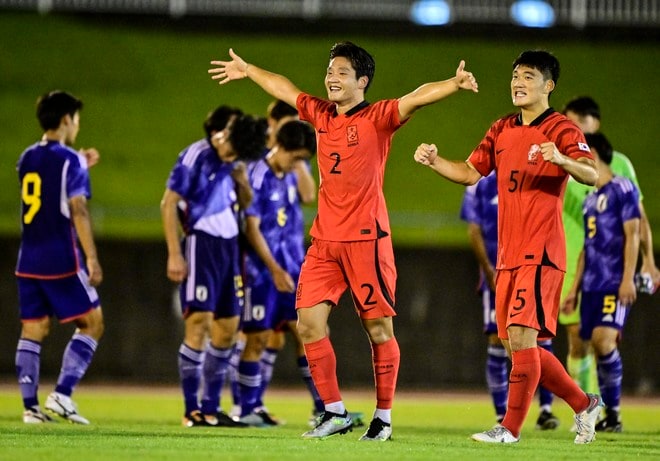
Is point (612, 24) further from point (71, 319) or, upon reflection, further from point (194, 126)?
point (71, 319)

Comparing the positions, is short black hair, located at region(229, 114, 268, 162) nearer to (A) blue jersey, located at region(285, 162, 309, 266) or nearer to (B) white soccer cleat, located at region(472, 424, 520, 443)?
(A) blue jersey, located at region(285, 162, 309, 266)

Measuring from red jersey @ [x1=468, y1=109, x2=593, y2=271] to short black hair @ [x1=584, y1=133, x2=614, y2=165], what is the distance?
2699 millimetres

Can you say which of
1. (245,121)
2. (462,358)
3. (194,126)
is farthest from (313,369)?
(194,126)

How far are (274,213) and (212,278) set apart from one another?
1.41 m

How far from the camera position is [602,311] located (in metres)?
11.1

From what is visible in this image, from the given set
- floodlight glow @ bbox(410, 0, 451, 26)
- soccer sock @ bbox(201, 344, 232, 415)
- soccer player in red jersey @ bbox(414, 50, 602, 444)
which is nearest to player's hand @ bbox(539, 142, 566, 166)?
soccer player in red jersey @ bbox(414, 50, 602, 444)

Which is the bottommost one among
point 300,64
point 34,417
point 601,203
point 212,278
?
point 34,417

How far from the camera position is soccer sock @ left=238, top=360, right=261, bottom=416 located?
37.7ft

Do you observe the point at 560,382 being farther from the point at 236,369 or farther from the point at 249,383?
the point at 236,369

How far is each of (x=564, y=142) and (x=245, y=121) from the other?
3.19 m

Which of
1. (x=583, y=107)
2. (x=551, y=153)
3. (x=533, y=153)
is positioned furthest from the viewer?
(x=583, y=107)

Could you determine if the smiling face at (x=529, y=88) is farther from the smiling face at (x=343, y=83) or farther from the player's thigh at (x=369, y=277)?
the player's thigh at (x=369, y=277)

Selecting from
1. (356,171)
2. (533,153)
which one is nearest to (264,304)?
(356,171)

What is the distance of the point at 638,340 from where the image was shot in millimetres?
17375
